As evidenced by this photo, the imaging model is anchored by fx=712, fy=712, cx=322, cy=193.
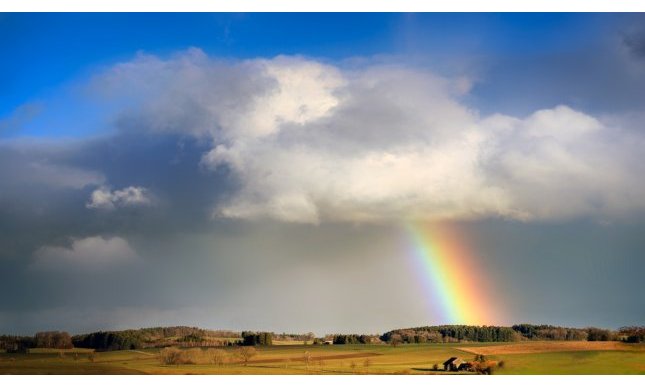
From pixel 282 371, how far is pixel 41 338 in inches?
641

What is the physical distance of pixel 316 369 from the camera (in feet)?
123

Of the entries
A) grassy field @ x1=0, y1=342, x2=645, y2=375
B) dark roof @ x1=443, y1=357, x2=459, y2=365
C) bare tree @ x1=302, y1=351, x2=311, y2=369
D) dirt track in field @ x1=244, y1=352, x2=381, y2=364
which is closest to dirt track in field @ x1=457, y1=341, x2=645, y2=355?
grassy field @ x1=0, y1=342, x2=645, y2=375

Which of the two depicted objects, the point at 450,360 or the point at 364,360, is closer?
the point at 450,360

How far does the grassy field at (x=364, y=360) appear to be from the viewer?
37.1 m

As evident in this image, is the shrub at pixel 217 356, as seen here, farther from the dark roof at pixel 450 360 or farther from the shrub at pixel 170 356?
the dark roof at pixel 450 360

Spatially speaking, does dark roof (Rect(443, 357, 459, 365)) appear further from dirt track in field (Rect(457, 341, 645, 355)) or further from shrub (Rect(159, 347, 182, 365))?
shrub (Rect(159, 347, 182, 365))

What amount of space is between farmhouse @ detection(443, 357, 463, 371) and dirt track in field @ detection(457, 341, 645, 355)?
1585 mm

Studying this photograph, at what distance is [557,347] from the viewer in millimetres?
39500

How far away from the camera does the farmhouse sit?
37.3 meters

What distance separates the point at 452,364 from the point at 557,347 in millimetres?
6464

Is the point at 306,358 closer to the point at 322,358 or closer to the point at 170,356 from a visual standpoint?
the point at 322,358

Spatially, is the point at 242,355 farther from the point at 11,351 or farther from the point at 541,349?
the point at 541,349

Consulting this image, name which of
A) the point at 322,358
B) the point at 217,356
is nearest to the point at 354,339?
the point at 322,358

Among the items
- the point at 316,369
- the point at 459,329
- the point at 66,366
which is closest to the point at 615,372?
the point at 459,329
